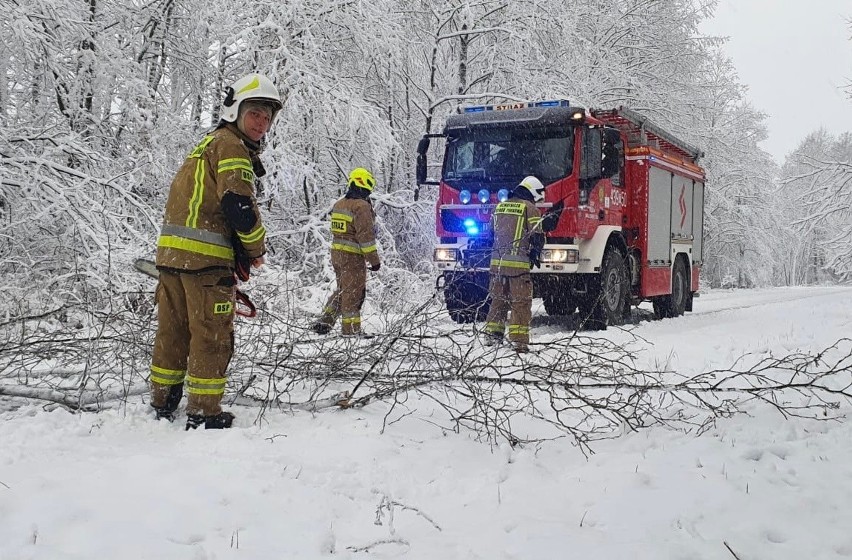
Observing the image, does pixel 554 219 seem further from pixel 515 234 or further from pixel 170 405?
pixel 170 405

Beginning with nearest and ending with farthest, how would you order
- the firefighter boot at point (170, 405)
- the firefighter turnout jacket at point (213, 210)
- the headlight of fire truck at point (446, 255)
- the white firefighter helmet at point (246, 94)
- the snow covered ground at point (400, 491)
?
the snow covered ground at point (400, 491), the firefighter turnout jacket at point (213, 210), the white firefighter helmet at point (246, 94), the firefighter boot at point (170, 405), the headlight of fire truck at point (446, 255)

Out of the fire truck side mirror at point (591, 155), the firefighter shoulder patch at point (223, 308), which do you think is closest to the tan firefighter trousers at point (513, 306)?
the fire truck side mirror at point (591, 155)

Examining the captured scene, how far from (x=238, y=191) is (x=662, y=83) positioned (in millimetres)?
16198

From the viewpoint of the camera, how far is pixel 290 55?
10867 millimetres

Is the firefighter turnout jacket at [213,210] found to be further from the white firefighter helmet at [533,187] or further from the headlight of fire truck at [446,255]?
the headlight of fire truck at [446,255]

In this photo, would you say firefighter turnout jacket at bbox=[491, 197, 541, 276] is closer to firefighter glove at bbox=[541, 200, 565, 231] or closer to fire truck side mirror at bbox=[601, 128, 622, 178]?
firefighter glove at bbox=[541, 200, 565, 231]

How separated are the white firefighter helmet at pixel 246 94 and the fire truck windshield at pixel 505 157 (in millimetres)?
5178

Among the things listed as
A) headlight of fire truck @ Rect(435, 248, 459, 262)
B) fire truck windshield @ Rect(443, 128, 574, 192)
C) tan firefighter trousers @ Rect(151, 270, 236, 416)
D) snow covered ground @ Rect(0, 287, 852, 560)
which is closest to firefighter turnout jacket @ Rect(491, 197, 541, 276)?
fire truck windshield @ Rect(443, 128, 574, 192)

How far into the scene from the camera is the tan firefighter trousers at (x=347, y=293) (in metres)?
7.31

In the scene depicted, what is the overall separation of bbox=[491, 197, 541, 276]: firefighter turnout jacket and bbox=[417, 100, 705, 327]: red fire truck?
1.74 ft

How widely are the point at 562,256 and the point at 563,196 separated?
726mm

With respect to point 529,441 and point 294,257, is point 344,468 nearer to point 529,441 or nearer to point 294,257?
point 529,441

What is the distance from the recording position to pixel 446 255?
28.9ft

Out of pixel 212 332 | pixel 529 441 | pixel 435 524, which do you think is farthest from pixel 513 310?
pixel 435 524
